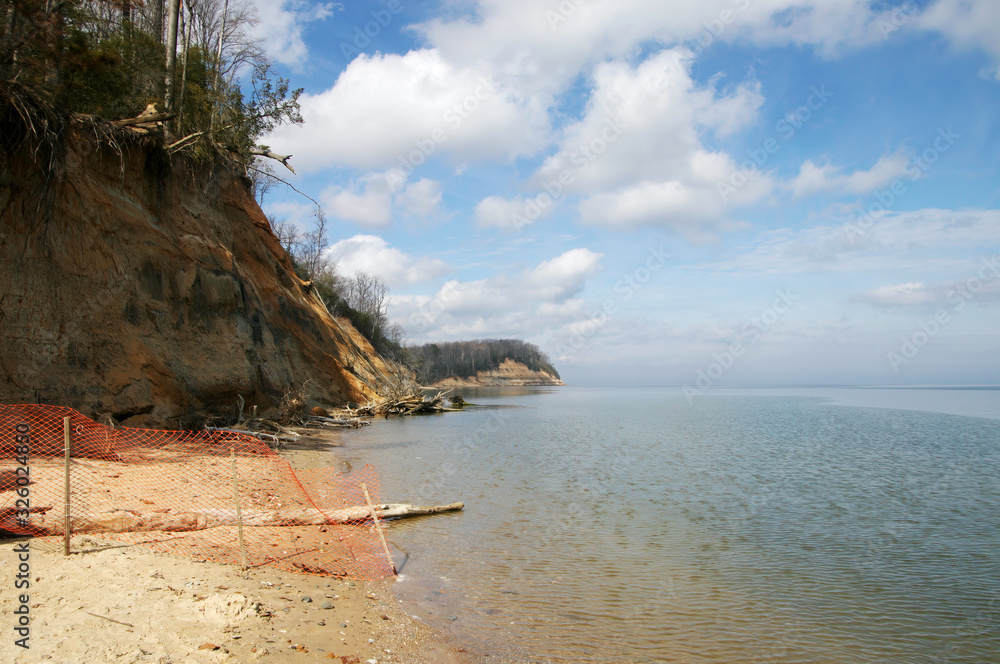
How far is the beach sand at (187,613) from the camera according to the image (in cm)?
423

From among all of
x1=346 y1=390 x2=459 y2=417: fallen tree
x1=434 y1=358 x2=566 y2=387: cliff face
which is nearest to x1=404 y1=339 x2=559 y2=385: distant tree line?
x1=434 y1=358 x2=566 y2=387: cliff face

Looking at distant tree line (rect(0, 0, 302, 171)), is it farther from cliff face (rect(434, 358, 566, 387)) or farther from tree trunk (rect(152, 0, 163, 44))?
cliff face (rect(434, 358, 566, 387))

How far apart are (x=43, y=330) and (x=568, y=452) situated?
48.4 feet

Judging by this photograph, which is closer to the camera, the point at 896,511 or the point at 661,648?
the point at 661,648

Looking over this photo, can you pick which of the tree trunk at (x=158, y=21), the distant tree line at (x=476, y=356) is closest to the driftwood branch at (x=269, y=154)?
the tree trunk at (x=158, y=21)

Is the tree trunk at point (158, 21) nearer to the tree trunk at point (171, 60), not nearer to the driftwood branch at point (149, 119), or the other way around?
the tree trunk at point (171, 60)

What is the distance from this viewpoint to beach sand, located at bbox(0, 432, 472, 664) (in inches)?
166

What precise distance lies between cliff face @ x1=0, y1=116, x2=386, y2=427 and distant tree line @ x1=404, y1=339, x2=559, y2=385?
263 feet

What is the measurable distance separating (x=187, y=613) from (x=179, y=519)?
2.78 metres

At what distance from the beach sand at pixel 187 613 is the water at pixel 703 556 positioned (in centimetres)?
71

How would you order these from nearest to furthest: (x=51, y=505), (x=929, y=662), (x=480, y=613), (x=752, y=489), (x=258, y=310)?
(x=929, y=662) < (x=480, y=613) < (x=51, y=505) < (x=752, y=489) < (x=258, y=310)

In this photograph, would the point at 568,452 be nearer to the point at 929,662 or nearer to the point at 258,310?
the point at 258,310

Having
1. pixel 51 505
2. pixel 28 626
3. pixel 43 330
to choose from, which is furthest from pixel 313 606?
pixel 43 330

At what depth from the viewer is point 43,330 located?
40.0 feet
